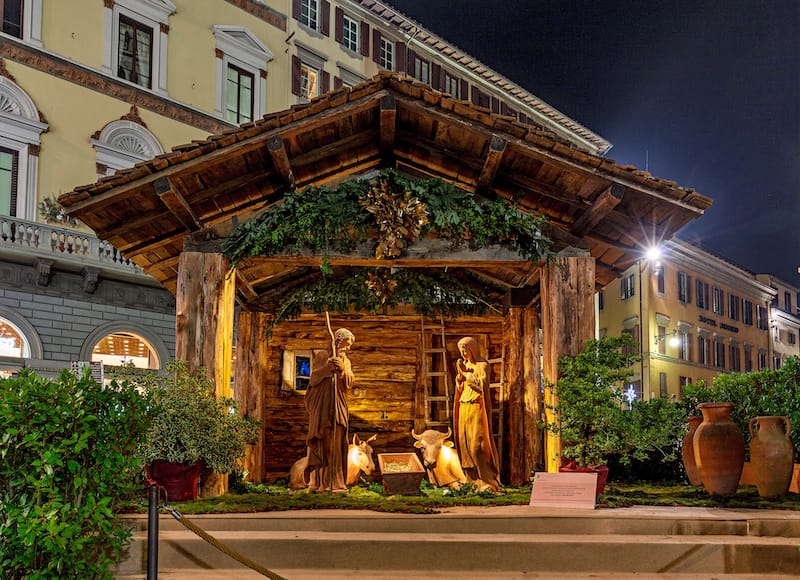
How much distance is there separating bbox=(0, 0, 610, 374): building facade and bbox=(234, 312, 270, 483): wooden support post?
9.08 meters

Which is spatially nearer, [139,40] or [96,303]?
[96,303]

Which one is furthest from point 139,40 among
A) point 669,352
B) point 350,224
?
point 669,352

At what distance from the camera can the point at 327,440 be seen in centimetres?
1202

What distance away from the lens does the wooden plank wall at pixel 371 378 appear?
1454 cm

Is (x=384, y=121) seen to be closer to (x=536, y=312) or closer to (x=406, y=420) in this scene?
(x=536, y=312)

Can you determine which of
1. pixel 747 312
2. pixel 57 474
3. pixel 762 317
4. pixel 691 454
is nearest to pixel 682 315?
pixel 747 312

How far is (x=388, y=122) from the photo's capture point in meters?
10.9

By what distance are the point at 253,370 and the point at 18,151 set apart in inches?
444

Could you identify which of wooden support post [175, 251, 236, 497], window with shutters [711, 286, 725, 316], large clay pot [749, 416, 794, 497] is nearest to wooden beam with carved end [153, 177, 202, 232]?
wooden support post [175, 251, 236, 497]

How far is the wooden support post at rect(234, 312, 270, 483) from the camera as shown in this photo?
14156mm

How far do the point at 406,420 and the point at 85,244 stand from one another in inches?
454

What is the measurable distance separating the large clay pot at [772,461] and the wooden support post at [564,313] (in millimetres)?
2240

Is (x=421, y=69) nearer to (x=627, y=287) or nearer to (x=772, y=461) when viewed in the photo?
(x=627, y=287)

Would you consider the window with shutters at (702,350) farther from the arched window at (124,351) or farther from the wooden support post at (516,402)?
the wooden support post at (516,402)
